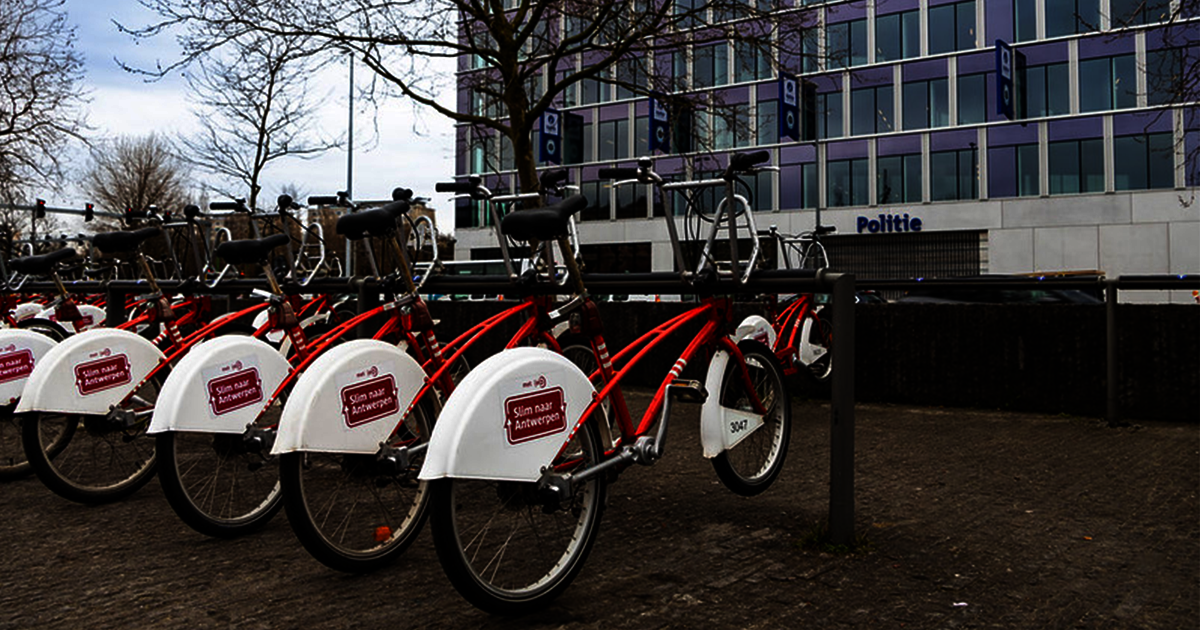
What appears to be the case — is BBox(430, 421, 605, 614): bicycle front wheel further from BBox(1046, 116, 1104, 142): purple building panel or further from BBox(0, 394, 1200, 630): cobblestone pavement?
BBox(1046, 116, 1104, 142): purple building panel

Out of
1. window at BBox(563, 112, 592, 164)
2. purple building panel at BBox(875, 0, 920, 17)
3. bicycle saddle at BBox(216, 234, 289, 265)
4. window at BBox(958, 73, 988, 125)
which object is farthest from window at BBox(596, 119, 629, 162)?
bicycle saddle at BBox(216, 234, 289, 265)

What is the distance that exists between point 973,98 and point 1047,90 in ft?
8.73

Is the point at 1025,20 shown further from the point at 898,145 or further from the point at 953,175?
the point at 898,145

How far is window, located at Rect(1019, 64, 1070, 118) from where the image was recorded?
36562 millimetres

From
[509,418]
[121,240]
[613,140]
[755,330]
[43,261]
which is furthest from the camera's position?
[613,140]

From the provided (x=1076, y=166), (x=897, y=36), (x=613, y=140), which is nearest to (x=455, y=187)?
(x=1076, y=166)

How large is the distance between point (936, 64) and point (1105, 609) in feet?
128

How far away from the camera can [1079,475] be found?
5.75 metres

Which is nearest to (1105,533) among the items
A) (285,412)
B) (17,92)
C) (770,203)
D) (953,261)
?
(285,412)

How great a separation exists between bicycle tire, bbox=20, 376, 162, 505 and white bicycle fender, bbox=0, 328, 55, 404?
0.93m

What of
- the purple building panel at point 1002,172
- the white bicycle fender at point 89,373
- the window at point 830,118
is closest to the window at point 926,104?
the purple building panel at point 1002,172

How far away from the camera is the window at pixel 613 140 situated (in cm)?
4784

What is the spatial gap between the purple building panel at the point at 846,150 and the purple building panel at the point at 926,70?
10.1 feet

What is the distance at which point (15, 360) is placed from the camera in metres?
5.77
